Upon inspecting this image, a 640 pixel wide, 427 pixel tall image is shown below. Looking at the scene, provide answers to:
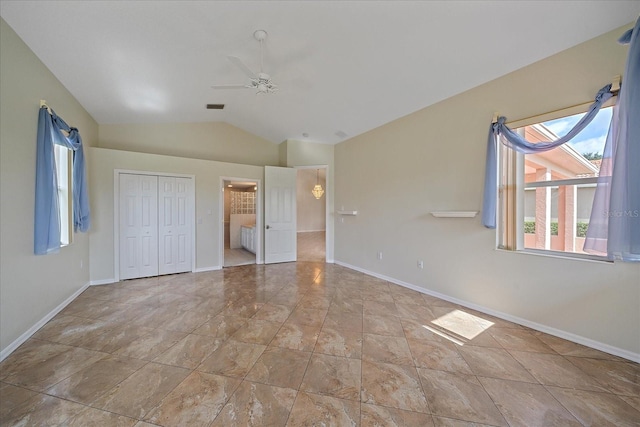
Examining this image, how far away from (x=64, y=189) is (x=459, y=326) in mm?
5471

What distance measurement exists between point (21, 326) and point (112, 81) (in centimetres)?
312

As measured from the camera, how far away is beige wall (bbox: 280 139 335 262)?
5746 millimetres

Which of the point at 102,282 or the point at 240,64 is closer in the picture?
the point at 240,64

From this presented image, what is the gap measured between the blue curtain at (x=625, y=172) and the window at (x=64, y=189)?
19.7 ft

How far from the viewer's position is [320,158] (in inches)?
228

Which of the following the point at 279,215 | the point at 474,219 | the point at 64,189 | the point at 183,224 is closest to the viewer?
the point at 474,219

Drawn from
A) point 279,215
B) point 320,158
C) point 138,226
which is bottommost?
point 138,226

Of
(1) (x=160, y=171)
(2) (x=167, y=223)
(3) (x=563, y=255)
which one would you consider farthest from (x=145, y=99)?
(3) (x=563, y=255)

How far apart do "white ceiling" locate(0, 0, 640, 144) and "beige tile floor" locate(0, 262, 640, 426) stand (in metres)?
3.04

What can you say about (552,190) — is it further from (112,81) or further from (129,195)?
(129,195)

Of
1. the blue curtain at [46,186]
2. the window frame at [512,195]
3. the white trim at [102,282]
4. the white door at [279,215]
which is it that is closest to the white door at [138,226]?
the white trim at [102,282]

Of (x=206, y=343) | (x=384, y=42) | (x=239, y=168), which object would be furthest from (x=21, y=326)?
(x=384, y=42)

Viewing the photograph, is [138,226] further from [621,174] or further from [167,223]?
[621,174]

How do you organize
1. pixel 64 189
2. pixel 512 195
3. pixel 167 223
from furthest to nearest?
pixel 167 223, pixel 64 189, pixel 512 195
